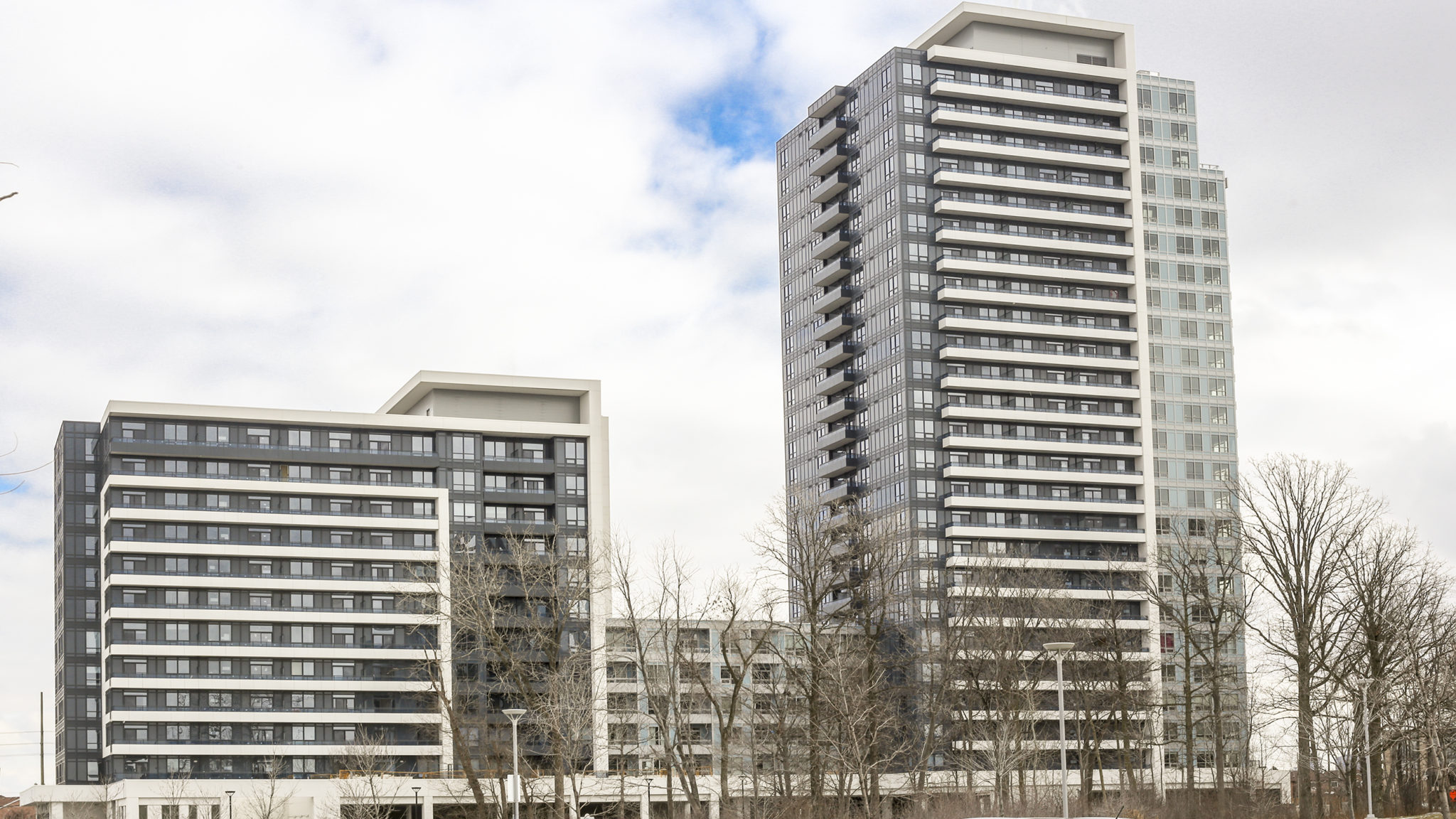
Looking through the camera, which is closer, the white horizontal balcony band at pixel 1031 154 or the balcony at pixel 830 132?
the white horizontal balcony band at pixel 1031 154

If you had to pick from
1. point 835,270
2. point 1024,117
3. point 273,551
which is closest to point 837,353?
point 835,270

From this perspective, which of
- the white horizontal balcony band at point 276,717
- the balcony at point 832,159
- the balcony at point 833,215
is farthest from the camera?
the balcony at point 833,215

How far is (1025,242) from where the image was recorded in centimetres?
15900

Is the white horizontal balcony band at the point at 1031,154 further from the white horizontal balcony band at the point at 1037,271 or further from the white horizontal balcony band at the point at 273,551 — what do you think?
the white horizontal balcony band at the point at 273,551

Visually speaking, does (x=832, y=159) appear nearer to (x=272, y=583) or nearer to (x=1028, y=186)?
(x=1028, y=186)

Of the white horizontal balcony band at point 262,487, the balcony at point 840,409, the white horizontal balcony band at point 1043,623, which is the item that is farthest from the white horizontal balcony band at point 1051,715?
the white horizontal balcony band at point 262,487

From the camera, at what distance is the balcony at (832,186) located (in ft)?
551

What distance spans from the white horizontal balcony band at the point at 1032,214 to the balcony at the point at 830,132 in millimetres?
14786

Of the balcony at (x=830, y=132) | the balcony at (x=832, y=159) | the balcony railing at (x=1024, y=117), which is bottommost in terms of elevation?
the balcony at (x=832, y=159)

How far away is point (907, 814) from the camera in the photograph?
78438mm

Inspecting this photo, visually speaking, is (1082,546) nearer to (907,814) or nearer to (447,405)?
(447,405)

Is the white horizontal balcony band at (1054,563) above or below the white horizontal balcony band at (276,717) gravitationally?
above

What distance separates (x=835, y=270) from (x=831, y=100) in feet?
57.9

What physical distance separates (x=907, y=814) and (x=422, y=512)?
79700 millimetres
